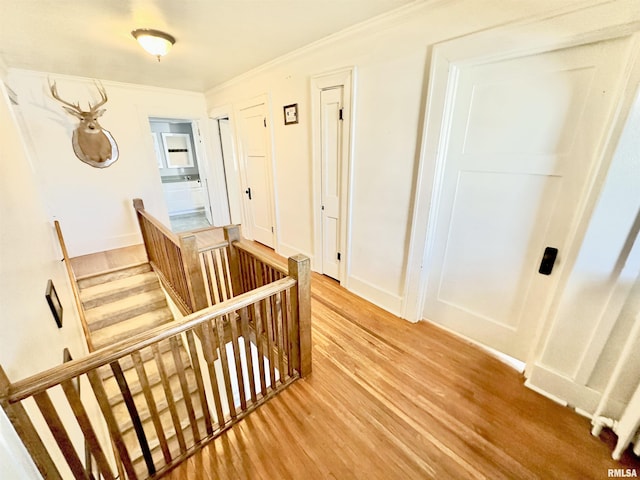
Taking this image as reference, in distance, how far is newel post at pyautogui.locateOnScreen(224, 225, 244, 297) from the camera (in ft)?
6.89

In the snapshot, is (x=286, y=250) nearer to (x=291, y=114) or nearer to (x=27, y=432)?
(x=291, y=114)

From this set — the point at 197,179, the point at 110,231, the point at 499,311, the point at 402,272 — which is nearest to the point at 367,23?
the point at 402,272

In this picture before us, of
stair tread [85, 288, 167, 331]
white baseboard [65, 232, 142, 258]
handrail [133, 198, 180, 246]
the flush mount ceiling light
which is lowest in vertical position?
stair tread [85, 288, 167, 331]

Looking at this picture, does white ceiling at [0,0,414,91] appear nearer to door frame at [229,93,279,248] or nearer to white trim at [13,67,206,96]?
white trim at [13,67,206,96]

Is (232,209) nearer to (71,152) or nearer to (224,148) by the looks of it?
(224,148)

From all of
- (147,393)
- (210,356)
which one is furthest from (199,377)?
(147,393)

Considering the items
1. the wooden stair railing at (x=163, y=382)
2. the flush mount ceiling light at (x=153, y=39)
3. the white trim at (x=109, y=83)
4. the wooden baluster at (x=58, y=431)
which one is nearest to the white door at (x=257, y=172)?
the flush mount ceiling light at (x=153, y=39)

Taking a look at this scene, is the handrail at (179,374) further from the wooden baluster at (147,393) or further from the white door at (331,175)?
the white door at (331,175)

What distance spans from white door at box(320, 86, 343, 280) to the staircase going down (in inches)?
74.7

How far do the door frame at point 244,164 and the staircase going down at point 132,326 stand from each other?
1620 millimetres

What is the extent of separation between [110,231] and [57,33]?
8.75ft

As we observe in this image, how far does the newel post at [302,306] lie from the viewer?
1.49 meters

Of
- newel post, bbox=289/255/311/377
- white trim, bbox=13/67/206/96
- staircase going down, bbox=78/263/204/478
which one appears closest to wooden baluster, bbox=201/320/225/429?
newel post, bbox=289/255/311/377

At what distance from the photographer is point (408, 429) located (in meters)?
1.39
